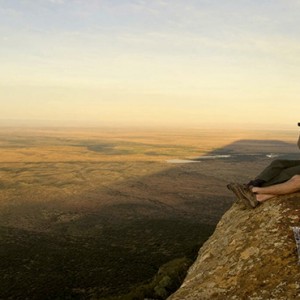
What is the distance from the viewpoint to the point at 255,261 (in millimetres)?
5605

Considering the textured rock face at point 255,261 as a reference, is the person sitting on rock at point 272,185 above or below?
above

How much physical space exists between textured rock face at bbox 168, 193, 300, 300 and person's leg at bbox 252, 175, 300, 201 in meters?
0.11

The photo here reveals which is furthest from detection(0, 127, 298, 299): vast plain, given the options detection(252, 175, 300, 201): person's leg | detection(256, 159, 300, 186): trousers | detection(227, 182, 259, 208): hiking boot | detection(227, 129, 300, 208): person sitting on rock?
detection(256, 159, 300, 186): trousers

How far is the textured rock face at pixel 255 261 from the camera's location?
16.2 feet

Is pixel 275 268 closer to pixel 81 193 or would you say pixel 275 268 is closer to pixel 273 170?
pixel 273 170

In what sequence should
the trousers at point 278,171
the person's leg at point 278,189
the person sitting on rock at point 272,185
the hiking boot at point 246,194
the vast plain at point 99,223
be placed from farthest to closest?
the vast plain at point 99,223
the hiking boot at point 246,194
the trousers at point 278,171
the person sitting on rock at point 272,185
the person's leg at point 278,189

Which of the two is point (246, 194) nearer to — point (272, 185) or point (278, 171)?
point (272, 185)

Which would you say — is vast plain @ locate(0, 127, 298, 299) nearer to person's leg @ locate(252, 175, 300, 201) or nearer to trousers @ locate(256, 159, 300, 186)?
person's leg @ locate(252, 175, 300, 201)

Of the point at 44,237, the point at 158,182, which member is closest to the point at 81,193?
the point at 158,182

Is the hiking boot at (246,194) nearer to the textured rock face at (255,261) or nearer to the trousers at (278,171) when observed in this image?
the textured rock face at (255,261)

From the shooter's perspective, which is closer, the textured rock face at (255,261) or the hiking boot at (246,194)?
the textured rock face at (255,261)

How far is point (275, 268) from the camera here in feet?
16.9

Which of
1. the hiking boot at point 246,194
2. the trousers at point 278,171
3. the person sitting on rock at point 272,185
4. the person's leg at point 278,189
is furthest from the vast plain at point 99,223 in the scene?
the trousers at point 278,171

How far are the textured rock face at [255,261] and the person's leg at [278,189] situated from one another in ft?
0.37
